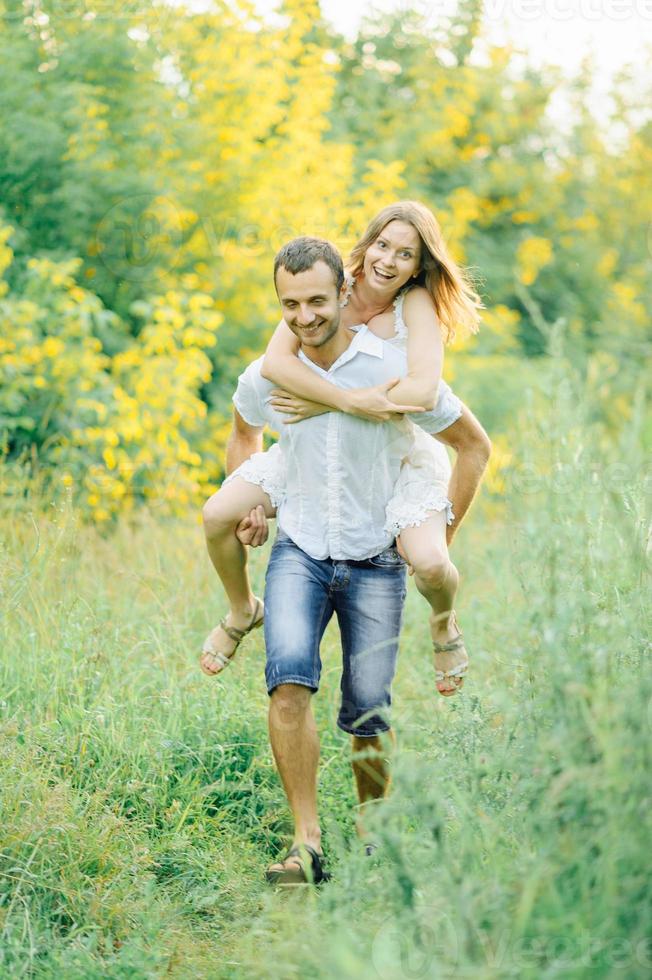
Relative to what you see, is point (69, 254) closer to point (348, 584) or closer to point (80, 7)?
point (80, 7)

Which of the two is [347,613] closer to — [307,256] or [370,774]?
[370,774]

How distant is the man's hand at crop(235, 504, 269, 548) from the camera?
3.91 meters

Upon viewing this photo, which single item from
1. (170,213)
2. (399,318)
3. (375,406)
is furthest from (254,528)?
(170,213)

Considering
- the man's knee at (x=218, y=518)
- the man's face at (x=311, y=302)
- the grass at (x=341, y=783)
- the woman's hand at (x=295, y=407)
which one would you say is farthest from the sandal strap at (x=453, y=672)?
the man's face at (x=311, y=302)

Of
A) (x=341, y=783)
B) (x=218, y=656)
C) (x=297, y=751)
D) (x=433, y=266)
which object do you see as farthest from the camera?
(x=341, y=783)

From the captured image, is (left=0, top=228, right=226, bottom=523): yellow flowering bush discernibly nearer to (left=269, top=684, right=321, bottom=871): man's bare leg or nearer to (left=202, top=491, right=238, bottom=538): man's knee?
(left=202, top=491, right=238, bottom=538): man's knee

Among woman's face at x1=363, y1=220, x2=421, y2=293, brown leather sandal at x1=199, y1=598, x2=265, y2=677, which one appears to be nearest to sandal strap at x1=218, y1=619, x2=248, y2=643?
brown leather sandal at x1=199, y1=598, x2=265, y2=677

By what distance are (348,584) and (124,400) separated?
3.71 metres

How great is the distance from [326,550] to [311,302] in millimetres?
811

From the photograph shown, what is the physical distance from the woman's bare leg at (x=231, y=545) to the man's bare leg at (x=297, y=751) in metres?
0.49

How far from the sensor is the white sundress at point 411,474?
379 centimetres

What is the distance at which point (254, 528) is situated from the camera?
3.92 meters

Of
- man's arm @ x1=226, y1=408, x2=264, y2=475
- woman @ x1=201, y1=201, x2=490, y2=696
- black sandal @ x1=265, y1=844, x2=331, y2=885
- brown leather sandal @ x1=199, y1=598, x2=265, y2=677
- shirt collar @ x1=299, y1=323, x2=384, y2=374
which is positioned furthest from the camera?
man's arm @ x1=226, y1=408, x2=264, y2=475

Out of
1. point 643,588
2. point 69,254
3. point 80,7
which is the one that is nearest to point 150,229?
point 69,254
